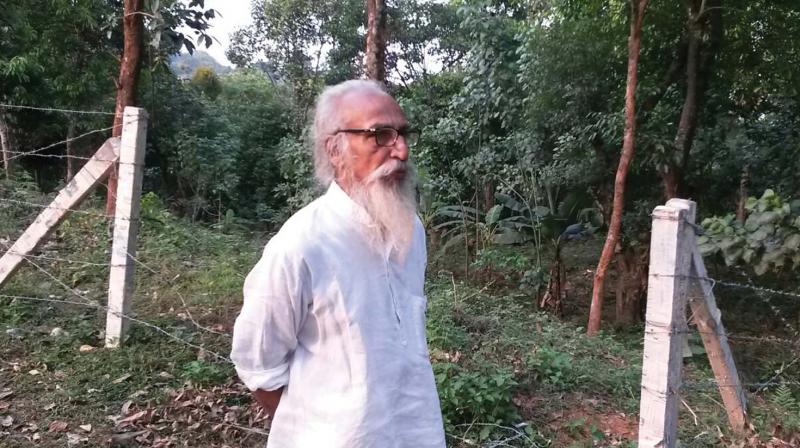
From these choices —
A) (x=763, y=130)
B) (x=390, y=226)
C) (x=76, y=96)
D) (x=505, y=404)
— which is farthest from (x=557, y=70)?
(x=76, y=96)

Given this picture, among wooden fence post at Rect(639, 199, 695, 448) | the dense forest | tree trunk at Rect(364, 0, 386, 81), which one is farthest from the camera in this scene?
tree trunk at Rect(364, 0, 386, 81)

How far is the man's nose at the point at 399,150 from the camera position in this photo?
158 cm

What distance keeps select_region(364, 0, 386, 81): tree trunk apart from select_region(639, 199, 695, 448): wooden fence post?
291 centimetres

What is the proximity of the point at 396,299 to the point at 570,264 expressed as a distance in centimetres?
827

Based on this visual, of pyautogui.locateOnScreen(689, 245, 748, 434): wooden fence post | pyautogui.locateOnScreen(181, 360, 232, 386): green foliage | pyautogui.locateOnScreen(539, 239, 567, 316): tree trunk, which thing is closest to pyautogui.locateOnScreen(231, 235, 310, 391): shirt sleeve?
pyautogui.locateOnScreen(689, 245, 748, 434): wooden fence post

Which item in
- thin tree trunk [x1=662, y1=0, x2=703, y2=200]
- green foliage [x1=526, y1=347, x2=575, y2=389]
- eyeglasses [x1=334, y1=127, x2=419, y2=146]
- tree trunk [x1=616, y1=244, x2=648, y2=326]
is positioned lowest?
green foliage [x1=526, y1=347, x2=575, y2=389]

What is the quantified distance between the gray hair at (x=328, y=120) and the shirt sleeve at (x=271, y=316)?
0.29 m

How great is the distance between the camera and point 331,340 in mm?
1479

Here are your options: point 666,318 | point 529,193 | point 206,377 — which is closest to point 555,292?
point 529,193

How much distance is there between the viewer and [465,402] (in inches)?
127

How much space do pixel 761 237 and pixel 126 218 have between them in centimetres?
338

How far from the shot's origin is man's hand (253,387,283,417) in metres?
1.56

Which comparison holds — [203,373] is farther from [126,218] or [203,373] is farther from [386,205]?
[386,205]

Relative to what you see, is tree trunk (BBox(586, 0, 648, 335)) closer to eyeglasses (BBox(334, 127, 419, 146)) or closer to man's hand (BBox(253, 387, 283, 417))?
eyeglasses (BBox(334, 127, 419, 146))
